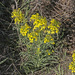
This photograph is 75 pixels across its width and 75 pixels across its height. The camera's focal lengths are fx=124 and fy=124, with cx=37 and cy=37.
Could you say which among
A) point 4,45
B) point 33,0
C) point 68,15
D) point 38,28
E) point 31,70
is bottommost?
point 31,70

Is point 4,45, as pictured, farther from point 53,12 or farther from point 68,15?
point 68,15

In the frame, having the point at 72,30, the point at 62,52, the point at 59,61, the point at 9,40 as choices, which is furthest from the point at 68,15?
the point at 9,40

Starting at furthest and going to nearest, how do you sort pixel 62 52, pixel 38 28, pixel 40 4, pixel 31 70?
pixel 40 4, pixel 62 52, pixel 31 70, pixel 38 28

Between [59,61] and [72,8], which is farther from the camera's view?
[72,8]

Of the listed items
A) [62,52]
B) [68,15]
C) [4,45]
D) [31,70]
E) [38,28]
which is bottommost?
[31,70]

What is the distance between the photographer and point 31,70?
247 cm

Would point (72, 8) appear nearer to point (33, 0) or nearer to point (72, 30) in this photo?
point (72, 30)

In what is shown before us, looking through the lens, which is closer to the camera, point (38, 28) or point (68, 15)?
point (38, 28)

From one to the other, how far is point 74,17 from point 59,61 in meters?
1.10

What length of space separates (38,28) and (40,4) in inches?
52.2

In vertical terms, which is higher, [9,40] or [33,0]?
Result: [33,0]

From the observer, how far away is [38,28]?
1.99 m

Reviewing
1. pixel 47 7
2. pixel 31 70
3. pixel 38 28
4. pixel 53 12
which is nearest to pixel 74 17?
pixel 53 12

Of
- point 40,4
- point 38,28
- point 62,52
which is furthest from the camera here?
point 40,4
